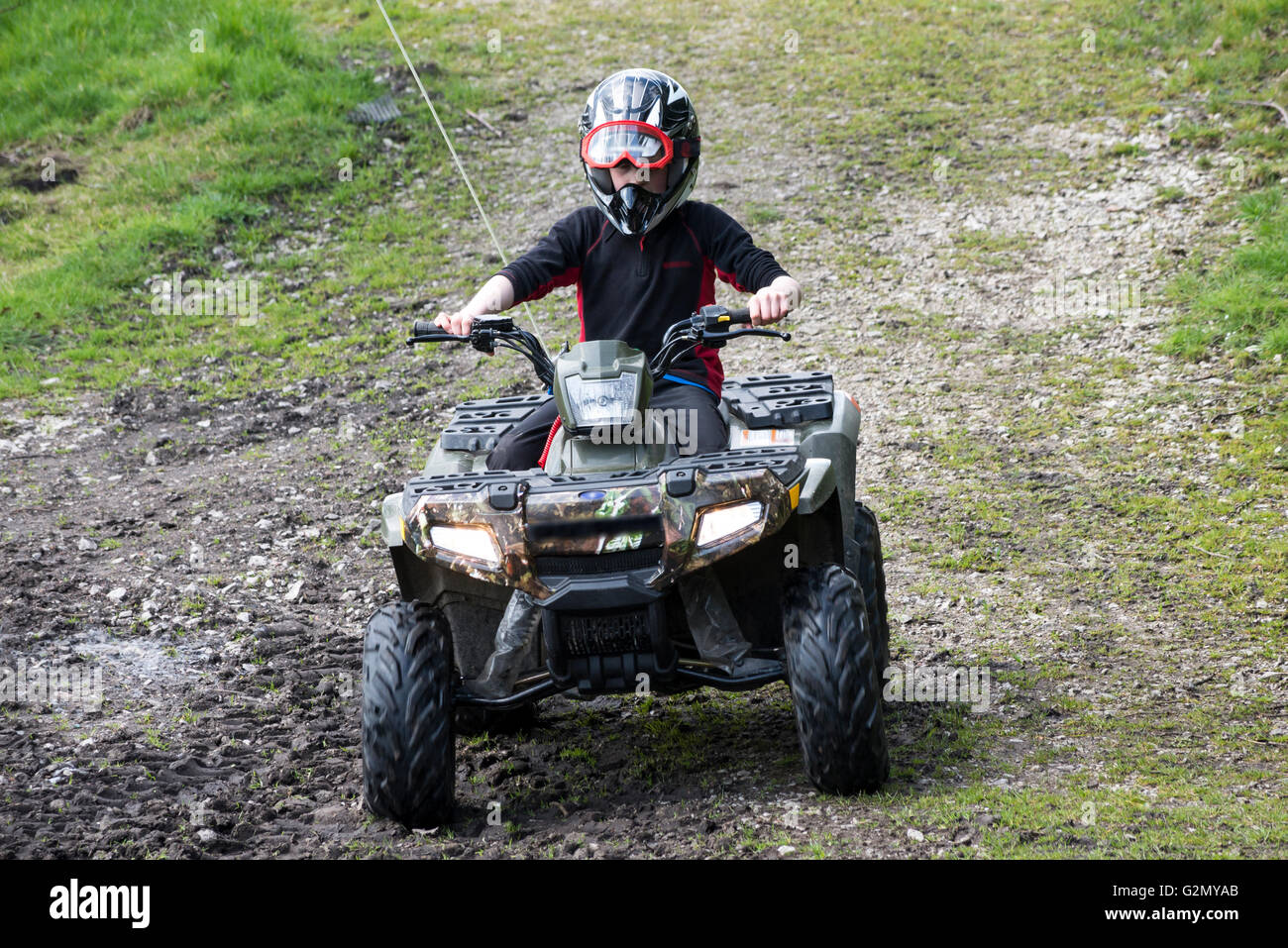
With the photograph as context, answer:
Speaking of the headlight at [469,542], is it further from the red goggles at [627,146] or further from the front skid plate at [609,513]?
the red goggles at [627,146]

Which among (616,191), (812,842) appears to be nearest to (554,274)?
(616,191)

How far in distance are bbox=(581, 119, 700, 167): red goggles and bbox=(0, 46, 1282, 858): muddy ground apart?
6.75 feet

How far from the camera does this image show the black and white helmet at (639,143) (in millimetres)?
4555

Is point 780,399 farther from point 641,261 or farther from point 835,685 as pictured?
point 835,685

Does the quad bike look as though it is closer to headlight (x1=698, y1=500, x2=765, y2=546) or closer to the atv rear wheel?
headlight (x1=698, y1=500, x2=765, y2=546)

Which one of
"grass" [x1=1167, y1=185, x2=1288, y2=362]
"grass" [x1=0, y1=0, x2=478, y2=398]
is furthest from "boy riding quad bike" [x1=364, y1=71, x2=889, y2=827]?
"grass" [x1=0, y1=0, x2=478, y2=398]

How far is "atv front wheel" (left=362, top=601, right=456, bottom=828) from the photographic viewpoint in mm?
3842

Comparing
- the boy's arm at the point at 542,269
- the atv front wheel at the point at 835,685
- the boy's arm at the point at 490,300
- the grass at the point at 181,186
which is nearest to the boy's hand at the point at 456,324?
the boy's arm at the point at 490,300

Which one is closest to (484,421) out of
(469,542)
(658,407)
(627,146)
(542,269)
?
(542,269)

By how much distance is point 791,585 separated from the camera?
403 centimetres

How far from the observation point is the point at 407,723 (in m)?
3.84

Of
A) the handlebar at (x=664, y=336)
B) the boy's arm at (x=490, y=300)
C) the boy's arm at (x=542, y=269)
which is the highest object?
the boy's arm at (x=542, y=269)
